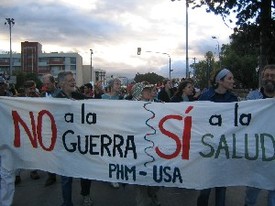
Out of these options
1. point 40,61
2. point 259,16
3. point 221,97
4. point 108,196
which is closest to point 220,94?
point 221,97

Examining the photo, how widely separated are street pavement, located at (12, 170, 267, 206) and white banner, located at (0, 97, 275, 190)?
Answer: 1.12 meters

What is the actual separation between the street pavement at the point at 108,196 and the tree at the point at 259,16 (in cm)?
1083

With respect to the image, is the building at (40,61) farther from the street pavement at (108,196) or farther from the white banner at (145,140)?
the white banner at (145,140)

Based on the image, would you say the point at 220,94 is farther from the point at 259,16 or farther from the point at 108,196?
the point at 259,16

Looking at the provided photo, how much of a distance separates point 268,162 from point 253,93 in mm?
1120

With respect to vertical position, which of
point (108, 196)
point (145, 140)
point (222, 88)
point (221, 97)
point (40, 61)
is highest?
point (40, 61)

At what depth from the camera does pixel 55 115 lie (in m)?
5.59

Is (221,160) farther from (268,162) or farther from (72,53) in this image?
(72,53)

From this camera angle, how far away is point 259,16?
17688 millimetres

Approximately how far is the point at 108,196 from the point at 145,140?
1.89 m

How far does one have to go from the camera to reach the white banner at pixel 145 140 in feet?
16.5

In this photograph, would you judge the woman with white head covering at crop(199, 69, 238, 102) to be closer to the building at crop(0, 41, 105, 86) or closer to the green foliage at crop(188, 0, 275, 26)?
the green foliage at crop(188, 0, 275, 26)

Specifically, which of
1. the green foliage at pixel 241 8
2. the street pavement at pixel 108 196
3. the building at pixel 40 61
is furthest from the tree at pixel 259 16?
the building at pixel 40 61

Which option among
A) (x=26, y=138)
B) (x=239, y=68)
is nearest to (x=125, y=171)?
(x=26, y=138)
